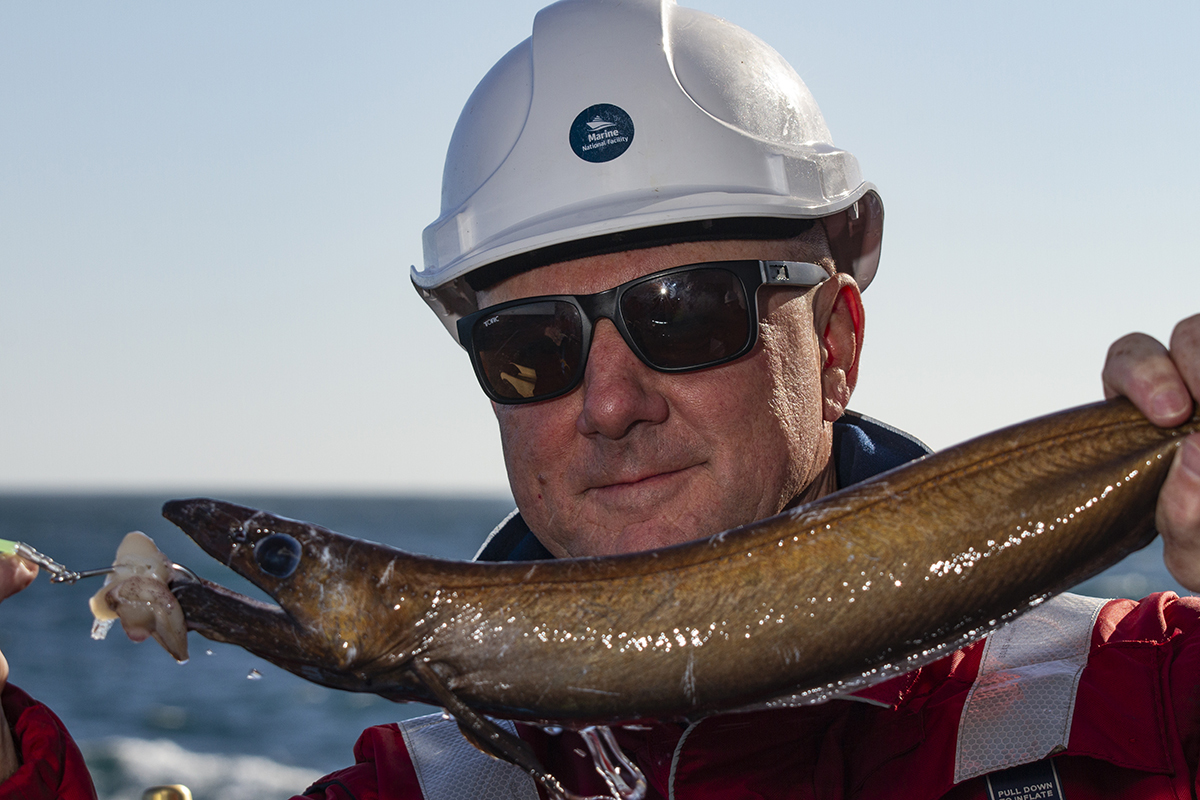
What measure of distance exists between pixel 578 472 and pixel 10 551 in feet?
5.18

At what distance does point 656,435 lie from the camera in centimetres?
327

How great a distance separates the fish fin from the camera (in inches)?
86.1

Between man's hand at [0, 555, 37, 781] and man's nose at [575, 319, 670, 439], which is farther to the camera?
man's nose at [575, 319, 670, 439]

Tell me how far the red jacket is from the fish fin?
639 millimetres

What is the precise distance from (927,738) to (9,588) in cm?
228

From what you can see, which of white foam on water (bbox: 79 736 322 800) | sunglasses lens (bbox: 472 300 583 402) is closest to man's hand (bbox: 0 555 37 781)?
sunglasses lens (bbox: 472 300 583 402)

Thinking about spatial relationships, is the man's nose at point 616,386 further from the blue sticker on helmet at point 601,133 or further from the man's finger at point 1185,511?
the man's finger at point 1185,511

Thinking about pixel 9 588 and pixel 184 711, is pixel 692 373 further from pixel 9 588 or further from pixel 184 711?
pixel 184 711

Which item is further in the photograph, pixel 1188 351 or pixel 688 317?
pixel 688 317

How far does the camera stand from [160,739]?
2019 cm

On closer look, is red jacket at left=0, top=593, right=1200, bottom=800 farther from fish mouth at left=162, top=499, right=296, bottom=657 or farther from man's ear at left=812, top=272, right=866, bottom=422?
man's ear at left=812, top=272, right=866, bottom=422

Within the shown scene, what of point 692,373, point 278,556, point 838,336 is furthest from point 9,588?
point 838,336

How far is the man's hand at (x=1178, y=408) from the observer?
2.11 metres

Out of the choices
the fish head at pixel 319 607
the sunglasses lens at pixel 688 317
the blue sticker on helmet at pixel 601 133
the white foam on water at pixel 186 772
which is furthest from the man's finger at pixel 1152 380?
the white foam on water at pixel 186 772
